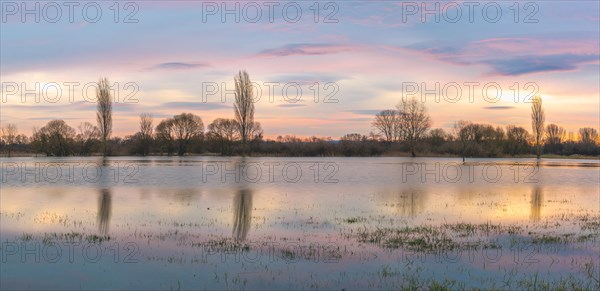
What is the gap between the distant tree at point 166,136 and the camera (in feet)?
274

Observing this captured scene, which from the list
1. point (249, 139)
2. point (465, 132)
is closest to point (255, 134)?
point (249, 139)

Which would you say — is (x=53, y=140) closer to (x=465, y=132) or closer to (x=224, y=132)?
(x=224, y=132)

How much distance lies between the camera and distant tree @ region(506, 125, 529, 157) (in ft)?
285

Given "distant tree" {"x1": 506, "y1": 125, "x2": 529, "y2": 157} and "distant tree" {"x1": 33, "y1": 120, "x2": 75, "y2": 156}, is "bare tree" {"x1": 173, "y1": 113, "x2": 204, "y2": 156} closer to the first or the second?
"distant tree" {"x1": 33, "y1": 120, "x2": 75, "y2": 156}

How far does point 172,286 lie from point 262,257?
2.11 meters

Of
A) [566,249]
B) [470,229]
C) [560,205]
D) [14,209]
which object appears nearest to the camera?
[566,249]

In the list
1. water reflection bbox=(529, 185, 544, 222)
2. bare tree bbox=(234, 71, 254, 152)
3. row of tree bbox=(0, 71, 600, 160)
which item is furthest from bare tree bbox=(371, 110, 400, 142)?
water reflection bbox=(529, 185, 544, 222)

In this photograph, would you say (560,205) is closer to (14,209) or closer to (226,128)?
(14,209)

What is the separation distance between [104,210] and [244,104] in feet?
178

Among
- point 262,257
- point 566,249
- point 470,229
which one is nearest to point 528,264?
point 566,249

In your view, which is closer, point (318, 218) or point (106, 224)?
point (106, 224)

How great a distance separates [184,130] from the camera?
85.8m

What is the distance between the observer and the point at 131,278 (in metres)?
7.48

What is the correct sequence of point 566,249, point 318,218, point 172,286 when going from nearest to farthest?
1. point 172,286
2. point 566,249
3. point 318,218
